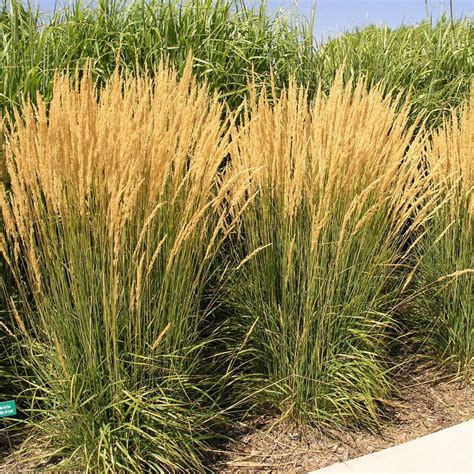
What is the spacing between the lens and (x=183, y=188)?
2.65 metres

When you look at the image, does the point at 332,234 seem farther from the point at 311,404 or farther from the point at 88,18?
the point at 88,18

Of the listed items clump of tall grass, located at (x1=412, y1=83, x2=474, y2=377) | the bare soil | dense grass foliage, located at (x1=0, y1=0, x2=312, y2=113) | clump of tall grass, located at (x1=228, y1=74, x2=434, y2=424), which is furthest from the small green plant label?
clump of tall grass, located at (x1=412, y1=83, x2=474, y2=377)

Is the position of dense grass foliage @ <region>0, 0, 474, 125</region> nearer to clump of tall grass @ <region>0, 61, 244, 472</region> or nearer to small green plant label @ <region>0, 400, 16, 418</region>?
clump of tall grass @ <region>0, 61, 244, 472</region>

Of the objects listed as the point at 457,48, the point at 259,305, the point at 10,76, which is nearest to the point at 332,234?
the point at 259,305

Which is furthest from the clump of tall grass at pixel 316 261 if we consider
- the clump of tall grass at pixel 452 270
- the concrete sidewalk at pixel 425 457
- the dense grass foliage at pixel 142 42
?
the dense grass foliage at pixel 142 42

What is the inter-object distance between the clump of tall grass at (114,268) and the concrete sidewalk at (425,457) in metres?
0.70

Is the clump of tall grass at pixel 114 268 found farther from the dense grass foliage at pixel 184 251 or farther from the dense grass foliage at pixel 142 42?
the dense grass foliage at pixel 142 42

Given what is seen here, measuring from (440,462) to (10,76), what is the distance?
110 inches

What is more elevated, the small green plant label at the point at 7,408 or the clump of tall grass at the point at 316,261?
the clump of tall grass at the point at 316,261

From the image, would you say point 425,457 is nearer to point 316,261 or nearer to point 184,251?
point 316,261

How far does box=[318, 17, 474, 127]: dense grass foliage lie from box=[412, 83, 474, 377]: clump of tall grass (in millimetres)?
1338

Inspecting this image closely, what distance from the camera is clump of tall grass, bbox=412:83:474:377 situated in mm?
3572

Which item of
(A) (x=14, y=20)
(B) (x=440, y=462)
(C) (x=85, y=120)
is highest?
(A) (x=14, y=20)

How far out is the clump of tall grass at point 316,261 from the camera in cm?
285
